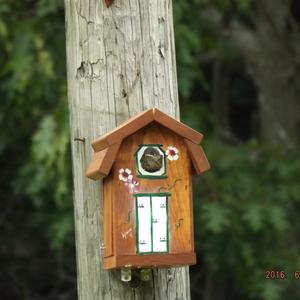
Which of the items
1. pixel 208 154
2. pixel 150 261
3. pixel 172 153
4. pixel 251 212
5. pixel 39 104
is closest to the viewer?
pixel 150 261

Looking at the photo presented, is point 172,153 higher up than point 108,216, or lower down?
higher up

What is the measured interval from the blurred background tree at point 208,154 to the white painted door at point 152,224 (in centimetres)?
352

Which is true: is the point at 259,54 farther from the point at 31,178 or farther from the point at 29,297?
the point at 29,297

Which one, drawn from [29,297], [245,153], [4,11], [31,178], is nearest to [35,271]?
[29,297]

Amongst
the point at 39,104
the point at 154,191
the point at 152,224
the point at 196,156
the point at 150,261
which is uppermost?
the point at 39,104

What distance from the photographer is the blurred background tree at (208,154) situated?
720cm

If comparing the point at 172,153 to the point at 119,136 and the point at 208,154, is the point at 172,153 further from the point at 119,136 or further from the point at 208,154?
the point at 208,154

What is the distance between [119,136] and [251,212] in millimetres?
4245

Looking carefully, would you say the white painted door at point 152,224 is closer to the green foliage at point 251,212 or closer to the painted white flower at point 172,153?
the painted white flower at point 172,153

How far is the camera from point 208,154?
7.86 metres

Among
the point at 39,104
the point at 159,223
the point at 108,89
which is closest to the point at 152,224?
the point at 159,223

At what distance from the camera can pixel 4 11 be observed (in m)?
7.12

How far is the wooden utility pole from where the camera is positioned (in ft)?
10.9
